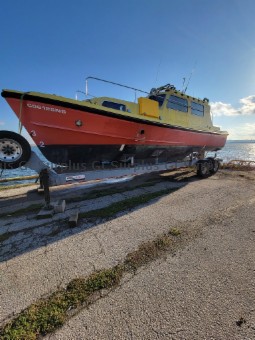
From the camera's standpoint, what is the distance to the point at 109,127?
5820 millimetres

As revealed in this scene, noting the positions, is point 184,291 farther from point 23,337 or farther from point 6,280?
point 6,280

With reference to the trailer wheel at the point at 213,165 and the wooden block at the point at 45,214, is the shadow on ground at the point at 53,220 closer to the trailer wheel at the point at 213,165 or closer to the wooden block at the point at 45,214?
the wooden block at the point at 45,214

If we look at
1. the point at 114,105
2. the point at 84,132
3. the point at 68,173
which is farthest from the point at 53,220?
the point at 114,105

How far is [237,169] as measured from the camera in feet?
35.9

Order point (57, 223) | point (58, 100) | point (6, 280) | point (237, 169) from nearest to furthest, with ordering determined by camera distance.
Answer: point (6, 280) < point (57, 223) < point (58, 100) < point (237, 169)

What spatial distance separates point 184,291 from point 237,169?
33.6 feet

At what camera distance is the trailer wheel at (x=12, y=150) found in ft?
13.6

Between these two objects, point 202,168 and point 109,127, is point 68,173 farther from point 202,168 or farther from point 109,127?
point 202,168

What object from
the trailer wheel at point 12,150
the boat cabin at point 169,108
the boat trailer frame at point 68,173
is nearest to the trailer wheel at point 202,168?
the boat trailer frame at point 68,173

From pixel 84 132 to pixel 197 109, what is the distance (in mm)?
6246

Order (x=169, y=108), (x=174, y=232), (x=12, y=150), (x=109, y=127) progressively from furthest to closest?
(x=169, y=108), (x=109, y=127), (x=12, y=150), (x=174, y=232)

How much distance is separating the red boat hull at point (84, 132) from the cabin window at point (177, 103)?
107 centimetres

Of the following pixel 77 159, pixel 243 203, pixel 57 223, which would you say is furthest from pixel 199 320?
pixel 77 159

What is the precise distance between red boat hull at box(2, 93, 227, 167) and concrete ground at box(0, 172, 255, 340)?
2.12 m
